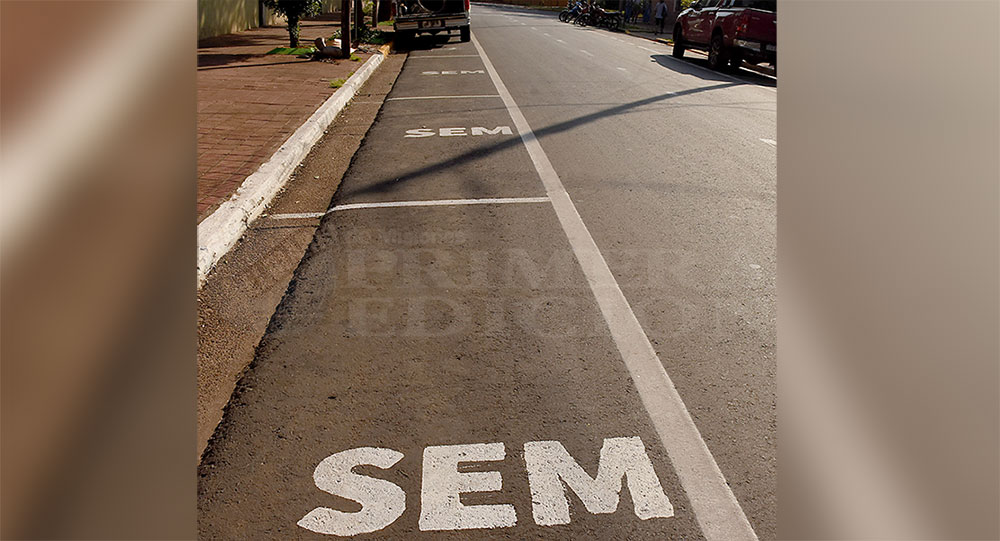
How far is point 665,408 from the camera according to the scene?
384 centimetres

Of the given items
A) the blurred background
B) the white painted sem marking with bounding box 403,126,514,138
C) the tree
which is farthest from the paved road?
the tree

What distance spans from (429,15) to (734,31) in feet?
31.7

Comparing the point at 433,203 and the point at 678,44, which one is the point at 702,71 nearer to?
the point at 678,44

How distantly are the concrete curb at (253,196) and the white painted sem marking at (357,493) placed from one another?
226 cm

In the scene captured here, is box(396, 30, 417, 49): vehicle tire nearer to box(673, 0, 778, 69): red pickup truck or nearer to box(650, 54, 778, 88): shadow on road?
box(650, 54, 778, 88): shadow on road

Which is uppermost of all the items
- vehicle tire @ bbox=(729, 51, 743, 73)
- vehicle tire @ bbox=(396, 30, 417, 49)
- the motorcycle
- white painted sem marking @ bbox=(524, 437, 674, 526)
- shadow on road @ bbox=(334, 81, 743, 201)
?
the motorcycle

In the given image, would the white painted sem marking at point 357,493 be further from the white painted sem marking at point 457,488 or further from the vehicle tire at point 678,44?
the vehicle tire at point 678,44

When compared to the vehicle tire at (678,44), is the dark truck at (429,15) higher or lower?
higher

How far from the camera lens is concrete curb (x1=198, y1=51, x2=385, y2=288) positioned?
5.84 m

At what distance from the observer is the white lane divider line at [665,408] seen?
3.04m

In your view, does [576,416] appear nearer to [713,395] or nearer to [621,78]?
[713,395]

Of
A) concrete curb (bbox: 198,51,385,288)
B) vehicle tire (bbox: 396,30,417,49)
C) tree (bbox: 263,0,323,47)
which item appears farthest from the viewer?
vehicle tire (bbox: 396,30,417,49)
